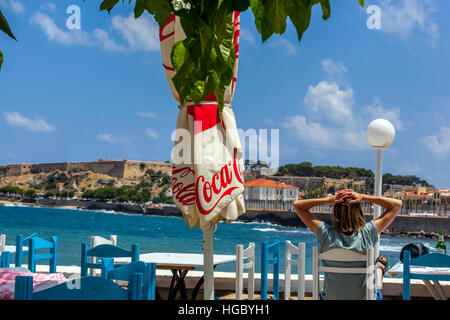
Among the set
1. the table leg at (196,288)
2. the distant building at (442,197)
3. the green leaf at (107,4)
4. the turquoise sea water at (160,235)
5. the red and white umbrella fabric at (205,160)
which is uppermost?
the distant building at (442,197)

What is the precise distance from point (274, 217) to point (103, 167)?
140 feet

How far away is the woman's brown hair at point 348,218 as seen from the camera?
9.17 ft

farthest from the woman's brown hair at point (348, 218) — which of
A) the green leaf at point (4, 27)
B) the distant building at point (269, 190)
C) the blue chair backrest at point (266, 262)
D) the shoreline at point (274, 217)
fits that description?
the distant building at point (269, 190)

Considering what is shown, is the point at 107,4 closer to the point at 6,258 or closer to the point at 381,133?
the point at 6,258

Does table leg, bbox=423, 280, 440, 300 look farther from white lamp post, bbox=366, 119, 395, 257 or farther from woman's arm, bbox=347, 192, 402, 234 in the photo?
woman's arm, bbox=347, 192, 402, 234

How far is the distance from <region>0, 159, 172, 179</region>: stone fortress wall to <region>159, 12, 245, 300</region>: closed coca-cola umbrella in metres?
91.0

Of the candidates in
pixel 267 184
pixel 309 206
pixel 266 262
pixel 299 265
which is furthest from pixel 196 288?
pixel 267 184

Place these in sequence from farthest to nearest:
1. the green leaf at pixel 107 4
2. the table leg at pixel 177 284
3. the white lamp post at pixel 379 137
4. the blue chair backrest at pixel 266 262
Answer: the table leg at pixel 177 284, the white lamp post at pixel 379 137, the blue chair backrest at pixel 266 262, the green leaf at pixel 107 4

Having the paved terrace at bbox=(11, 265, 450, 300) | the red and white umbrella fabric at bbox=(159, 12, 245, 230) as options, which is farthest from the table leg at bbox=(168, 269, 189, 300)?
the red and white umbrella fabric at bbox=(159, 12, 245, 230)

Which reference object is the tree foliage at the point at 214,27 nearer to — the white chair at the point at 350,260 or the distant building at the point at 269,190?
the white chair at the point at 350,260

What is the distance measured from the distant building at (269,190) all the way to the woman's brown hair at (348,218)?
220 ft

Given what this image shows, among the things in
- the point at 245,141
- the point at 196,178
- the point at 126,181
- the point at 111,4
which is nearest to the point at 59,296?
the point at 111,4

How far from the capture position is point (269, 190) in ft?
240

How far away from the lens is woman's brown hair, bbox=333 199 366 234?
2795 mm
